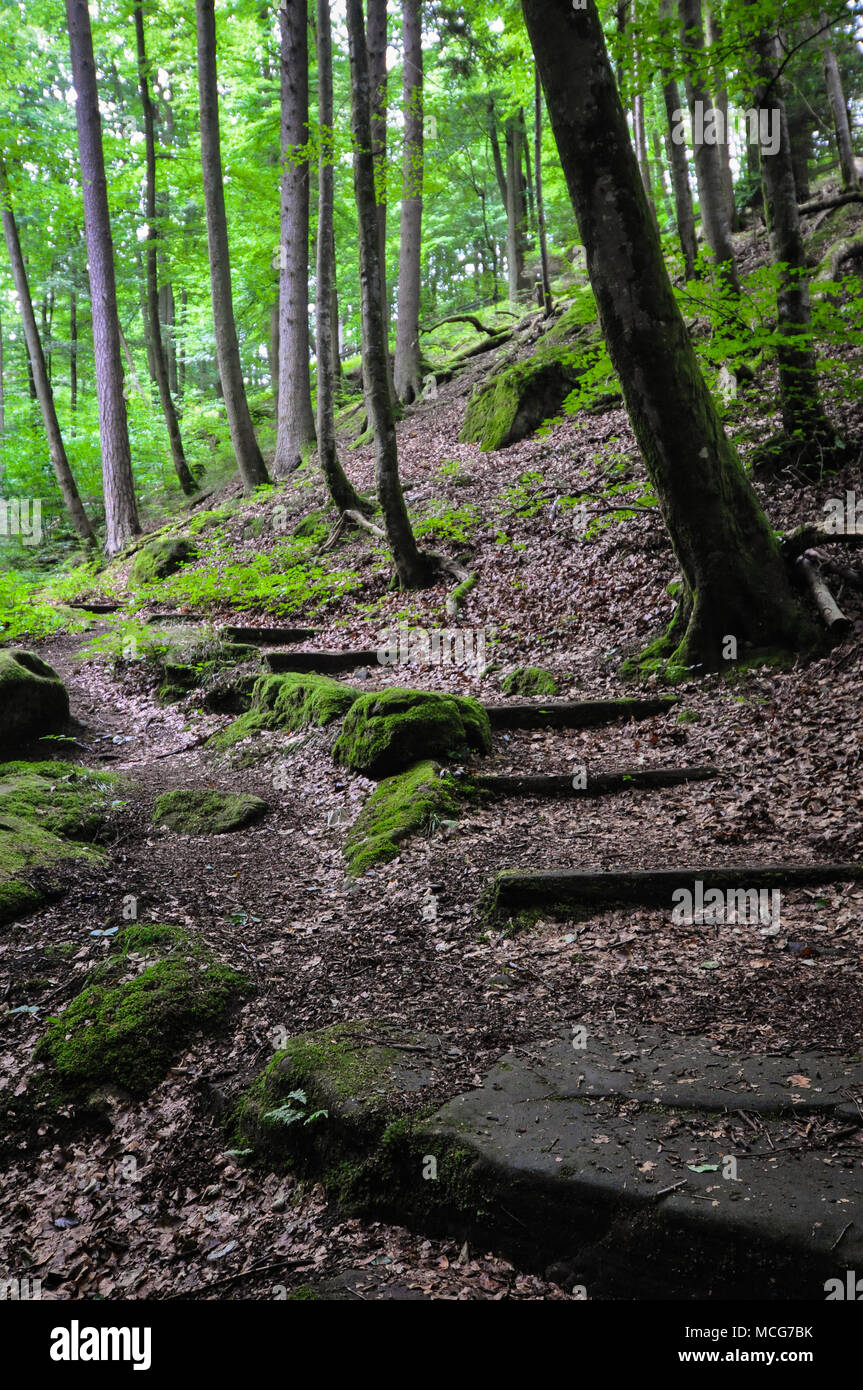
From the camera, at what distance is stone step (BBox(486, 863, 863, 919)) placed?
4484 millimetres

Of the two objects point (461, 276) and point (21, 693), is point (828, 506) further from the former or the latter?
point (461, 276)

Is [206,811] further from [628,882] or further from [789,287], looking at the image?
[789,287]

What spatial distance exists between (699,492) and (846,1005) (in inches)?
186

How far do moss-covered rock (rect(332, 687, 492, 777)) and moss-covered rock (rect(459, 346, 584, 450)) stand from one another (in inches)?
356

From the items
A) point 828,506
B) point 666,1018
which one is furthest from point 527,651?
point 666,1018

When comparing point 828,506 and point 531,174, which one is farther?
point 531,174

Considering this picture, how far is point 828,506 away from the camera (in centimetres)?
826

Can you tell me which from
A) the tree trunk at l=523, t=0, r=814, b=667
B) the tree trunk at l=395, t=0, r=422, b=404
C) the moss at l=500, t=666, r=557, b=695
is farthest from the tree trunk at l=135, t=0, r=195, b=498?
the tree trunk at l=523, t=0, r=814, b=667

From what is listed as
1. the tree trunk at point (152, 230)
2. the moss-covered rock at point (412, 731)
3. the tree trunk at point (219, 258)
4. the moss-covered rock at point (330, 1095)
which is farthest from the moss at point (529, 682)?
the tree trunk at point (152, 230)

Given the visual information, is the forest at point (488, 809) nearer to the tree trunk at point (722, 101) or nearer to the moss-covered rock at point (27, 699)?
the moss-covered rock at point (27, 699)

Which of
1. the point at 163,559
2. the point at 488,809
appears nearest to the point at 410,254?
the point at 163,559

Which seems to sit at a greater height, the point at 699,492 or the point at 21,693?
the point at 699,492

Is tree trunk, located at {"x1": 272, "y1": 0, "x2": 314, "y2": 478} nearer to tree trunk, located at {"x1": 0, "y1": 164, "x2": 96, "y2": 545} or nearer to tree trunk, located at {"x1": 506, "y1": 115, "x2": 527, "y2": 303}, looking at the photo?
tree trunk, located at {"x1": 0, "y1": 164, "x2": 96, "y2": 545}

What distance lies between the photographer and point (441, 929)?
15.3ft
